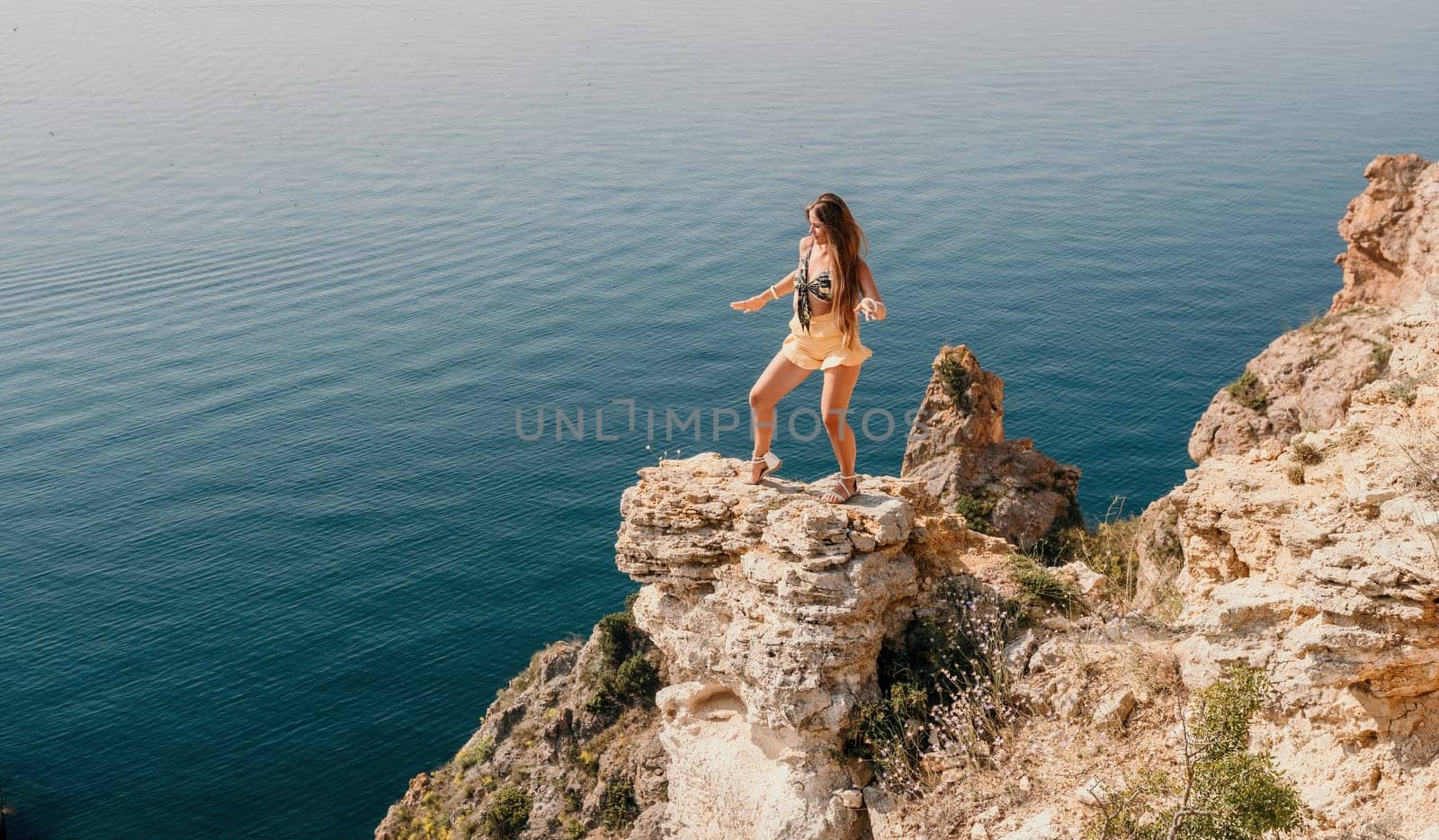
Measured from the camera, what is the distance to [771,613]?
16.1 meters

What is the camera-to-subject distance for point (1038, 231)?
106m

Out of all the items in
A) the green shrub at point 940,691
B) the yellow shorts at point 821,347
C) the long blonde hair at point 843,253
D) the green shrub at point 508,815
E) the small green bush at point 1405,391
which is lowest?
the green shrub at point 508,815

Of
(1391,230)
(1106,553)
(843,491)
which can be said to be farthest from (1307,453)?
(1391,230)

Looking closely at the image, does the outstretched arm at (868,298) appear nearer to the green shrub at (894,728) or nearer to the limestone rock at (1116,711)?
the green shrub at (894,728)

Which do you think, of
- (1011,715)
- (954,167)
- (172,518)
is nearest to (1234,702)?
(1011,715)

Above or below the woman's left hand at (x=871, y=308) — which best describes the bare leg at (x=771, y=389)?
below

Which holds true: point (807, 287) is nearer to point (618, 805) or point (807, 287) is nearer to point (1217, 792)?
point (1217, 792)

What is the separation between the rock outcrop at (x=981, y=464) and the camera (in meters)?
42.0

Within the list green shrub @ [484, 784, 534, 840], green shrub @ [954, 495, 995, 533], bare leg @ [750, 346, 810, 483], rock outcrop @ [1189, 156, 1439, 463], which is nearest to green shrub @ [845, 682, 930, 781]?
bare leg @ [750, 346, 810, 483]

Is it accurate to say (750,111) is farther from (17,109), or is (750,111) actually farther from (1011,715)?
(1011,715)

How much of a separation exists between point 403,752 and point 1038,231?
7820 cm

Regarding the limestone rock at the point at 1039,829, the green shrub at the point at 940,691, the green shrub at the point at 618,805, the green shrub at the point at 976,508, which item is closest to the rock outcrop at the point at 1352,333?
the green shrub at the point at 976,508

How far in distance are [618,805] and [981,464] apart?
71.2 ft

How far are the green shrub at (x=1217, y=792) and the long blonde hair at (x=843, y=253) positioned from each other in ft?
21.2
